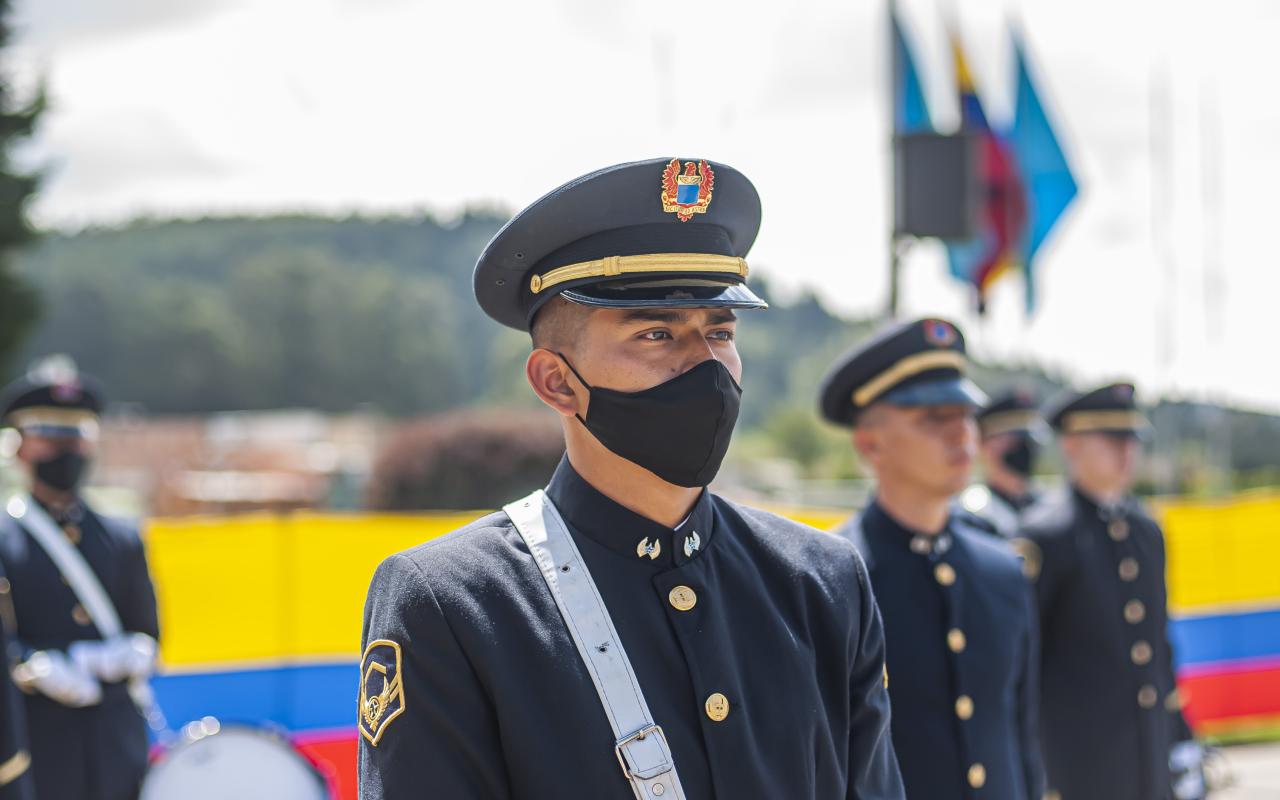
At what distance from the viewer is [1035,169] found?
15539mm

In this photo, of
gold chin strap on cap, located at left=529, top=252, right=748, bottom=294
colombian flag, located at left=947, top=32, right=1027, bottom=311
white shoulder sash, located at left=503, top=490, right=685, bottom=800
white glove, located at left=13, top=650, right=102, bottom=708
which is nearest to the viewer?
white shoulder sash, located at left=503, top=490, right=685, bottom=800

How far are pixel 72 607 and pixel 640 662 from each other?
13.9 ft

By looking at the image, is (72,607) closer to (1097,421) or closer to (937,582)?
(937,582)

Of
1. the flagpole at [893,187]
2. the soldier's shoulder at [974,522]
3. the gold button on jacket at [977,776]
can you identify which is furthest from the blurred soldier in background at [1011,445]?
the gold button on jacket at [977,776]

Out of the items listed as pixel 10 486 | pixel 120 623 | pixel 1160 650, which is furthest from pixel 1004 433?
pixel 10 486

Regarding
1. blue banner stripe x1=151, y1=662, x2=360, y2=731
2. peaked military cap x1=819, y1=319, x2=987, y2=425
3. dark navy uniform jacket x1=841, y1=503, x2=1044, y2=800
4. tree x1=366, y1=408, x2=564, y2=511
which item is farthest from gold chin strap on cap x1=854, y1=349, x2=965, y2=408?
tree x1=366, y1=408, x2=564, y2=511

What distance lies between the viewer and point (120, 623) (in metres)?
5.57

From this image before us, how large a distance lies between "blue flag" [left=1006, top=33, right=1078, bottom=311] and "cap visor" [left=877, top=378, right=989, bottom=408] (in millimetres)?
11780

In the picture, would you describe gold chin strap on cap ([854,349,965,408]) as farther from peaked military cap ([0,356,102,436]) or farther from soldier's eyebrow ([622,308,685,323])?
peaked military cap ([0,356,102,436])

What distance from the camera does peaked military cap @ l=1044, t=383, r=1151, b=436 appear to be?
18.5 feet

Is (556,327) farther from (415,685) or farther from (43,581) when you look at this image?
(43,581)

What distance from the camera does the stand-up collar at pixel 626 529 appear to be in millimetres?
2053

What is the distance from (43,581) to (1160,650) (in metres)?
4.46

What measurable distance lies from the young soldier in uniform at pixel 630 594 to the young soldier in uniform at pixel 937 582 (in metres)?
1.16
